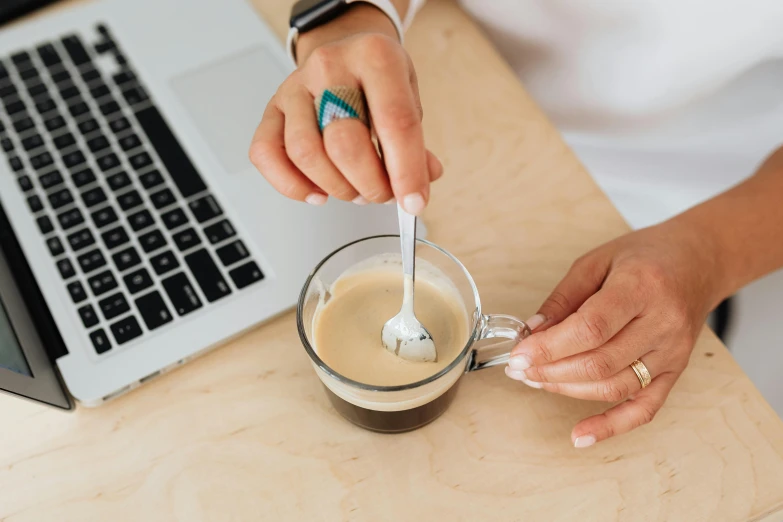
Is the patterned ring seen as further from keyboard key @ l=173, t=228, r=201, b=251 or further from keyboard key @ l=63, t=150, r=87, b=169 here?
keyboard key @ l=63, t=150, r=87, b=169

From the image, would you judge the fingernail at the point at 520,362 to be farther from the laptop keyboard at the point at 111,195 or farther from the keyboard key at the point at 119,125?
the keyboard key at the point at 119,125

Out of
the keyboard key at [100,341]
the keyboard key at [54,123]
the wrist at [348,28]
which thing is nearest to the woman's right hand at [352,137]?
the wrist at [348,28]

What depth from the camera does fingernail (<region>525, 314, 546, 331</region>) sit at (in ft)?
1.70

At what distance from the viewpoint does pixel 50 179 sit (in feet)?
2.16

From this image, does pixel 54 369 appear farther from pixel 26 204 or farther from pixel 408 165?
pixel 408 165

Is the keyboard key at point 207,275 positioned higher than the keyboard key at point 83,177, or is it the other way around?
the keyboard key at point 207,275

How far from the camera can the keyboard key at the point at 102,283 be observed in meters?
0.58

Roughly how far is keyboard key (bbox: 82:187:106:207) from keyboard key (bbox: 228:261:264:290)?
0.17m

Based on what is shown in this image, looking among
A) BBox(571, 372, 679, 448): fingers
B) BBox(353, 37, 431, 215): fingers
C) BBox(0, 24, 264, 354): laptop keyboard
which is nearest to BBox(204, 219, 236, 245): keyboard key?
BBox(0, 24, 264, 354): laptop keyboard

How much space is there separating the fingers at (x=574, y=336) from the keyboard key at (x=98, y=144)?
1.55 ft

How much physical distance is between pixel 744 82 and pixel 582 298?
40 centimetres

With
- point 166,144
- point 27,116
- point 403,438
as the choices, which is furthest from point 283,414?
point 27,116

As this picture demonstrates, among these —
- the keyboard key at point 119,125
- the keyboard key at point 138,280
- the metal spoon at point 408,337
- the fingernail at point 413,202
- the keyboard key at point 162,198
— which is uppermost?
the fingernail at point 413,202

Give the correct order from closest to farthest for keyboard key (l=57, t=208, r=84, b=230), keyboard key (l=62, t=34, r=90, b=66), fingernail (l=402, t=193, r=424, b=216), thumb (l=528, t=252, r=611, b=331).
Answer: fingernail (l=402, t=193, r=424, b=216) → thumb (l=528, t=252, r=611, b=331) → keyboard key (l=57, t=208, r=84, b=230) → keyboard key (l=62, t=34, r=90, b=66)
